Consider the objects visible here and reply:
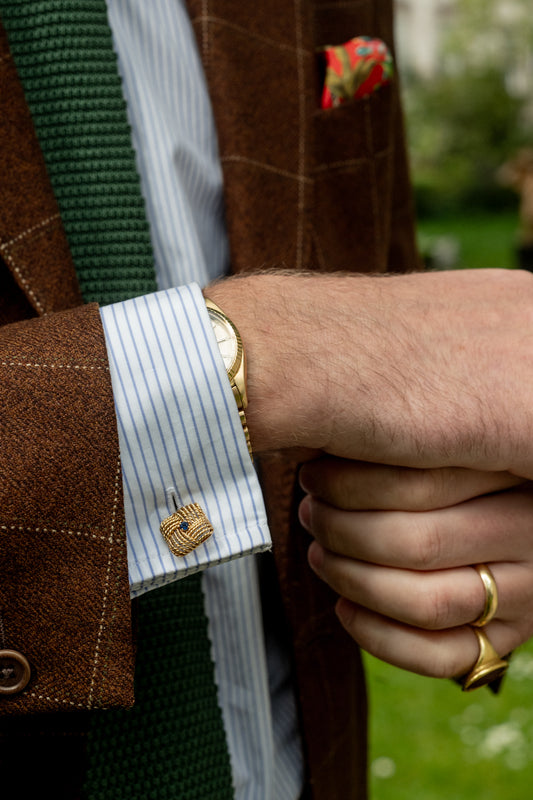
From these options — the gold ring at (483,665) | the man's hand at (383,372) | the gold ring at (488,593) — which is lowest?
the gold ring at (483,665)

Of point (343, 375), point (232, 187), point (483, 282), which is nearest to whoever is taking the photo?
point (343, 375)

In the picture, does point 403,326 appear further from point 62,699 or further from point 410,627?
point 62,699

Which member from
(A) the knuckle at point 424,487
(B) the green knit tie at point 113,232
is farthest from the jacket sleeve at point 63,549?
(A) the knuckle at point 424,487

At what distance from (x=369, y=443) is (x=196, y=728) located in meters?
0.50

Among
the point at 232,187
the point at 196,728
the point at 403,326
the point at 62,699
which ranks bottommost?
the point at 196,728

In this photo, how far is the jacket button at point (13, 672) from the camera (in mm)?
801

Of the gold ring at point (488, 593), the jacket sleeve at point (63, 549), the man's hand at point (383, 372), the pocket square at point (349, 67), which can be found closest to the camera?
the jacket sleeve at point (63, 549)

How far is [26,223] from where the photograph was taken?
0.99m

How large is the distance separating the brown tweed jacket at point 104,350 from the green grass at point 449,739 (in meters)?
2.35

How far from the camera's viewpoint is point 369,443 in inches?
36.5

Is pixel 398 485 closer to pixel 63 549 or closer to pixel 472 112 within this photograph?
pixel 63 549

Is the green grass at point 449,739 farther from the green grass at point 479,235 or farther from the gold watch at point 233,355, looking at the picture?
the green grass at point 479,235

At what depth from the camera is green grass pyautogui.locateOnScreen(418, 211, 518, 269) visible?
14.3m

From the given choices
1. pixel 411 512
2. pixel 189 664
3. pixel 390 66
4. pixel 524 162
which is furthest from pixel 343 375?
pixel 524 162
